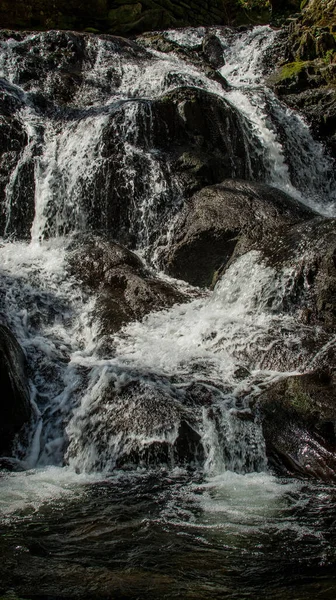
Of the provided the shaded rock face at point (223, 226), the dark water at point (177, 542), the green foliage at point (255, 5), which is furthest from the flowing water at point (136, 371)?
the green foliage at point (255, 5)

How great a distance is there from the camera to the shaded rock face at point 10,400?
5.52 metres

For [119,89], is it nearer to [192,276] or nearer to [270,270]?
[192,276]

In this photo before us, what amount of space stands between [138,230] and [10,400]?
5.05 meters

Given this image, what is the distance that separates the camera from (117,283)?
829cm

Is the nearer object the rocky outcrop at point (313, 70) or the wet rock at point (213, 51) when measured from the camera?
the rocky outcrop at point (313, 70)

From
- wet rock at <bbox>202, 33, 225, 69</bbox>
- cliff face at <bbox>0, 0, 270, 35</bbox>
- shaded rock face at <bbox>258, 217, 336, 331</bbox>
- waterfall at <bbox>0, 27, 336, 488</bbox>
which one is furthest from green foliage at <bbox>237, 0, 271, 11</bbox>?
shaded rock face at <bbox>258, 217, 336, 331</bbox>

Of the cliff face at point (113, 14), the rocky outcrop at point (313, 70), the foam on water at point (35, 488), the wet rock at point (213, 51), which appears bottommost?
the foam on water at point (35, 488)

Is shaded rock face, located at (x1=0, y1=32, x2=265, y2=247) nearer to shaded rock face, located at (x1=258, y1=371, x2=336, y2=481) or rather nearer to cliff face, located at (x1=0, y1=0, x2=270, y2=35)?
shaded rock face, located at (x1=258, y1=371, x2=336, y2=481)

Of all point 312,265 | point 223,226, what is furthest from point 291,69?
point 312,265

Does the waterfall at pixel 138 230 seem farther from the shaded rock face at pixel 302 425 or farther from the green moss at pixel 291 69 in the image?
the green moss at pixel 291 69

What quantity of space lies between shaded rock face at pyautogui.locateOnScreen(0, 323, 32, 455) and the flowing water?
0.55 ft

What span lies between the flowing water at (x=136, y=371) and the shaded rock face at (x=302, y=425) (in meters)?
0.16

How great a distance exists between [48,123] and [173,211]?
4091 millimetres

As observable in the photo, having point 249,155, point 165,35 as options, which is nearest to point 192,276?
point 249,155
